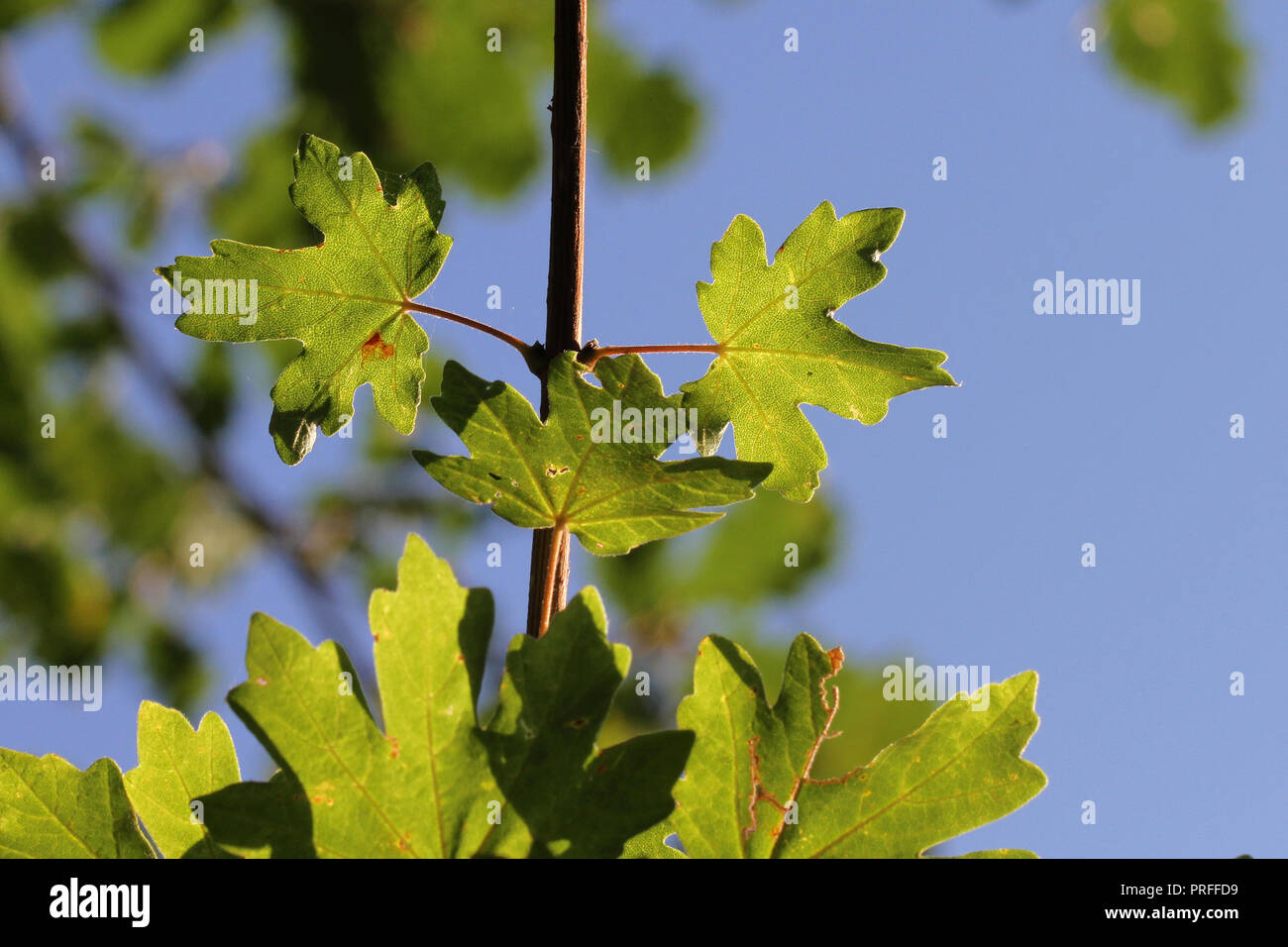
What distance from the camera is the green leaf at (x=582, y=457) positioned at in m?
1.03

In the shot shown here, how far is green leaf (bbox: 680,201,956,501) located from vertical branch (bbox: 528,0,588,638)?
7.4 inches

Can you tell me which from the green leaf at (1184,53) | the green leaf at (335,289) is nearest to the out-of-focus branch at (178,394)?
the green leaf at (335,289)

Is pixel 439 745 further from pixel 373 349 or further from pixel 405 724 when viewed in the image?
pixel 373 349

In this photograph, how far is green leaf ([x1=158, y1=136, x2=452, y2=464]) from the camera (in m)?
1.16

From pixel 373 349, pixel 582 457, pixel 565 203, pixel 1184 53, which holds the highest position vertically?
pixel 1184 53

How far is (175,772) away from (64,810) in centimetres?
12

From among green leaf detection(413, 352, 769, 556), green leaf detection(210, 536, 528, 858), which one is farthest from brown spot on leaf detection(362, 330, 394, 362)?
green leaf detection(210, 536, 528, 858)

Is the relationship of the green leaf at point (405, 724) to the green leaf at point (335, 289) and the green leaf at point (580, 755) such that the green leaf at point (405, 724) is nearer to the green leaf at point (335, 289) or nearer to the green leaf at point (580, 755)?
the green leaf at point (580, 755)

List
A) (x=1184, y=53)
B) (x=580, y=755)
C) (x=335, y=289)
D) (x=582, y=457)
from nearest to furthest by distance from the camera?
(x=580, y=755), (x=582, y=457), (x=335, y=289), (x=1184, y=53)

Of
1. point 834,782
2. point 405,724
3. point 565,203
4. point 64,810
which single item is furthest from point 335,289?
point 834,782

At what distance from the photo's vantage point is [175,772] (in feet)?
3.55

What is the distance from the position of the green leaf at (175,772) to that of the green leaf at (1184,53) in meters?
3.84
